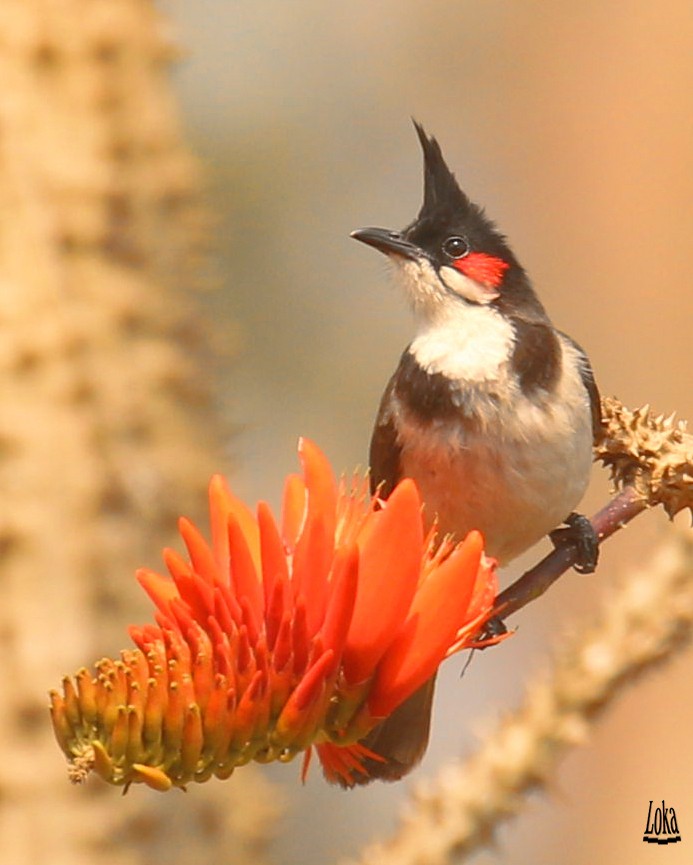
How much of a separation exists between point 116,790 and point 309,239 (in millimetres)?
4719

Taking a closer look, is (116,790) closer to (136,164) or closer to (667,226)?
(136,164)

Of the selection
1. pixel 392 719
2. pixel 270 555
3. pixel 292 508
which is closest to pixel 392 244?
pixel 392 719

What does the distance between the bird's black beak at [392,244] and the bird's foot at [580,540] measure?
0.56m

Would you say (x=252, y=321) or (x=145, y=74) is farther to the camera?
(x=252, y=321)

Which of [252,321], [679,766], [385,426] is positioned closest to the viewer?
[385,426]

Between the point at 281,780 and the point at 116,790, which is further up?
the point at 281,780

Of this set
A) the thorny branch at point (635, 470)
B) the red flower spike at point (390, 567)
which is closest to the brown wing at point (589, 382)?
the thorny branch at point (635, 470)

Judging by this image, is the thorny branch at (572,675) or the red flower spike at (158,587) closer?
the red flower spike at (158,587)

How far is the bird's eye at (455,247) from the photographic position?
2.75m

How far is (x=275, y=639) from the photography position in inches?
52.6

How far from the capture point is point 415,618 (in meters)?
1.34

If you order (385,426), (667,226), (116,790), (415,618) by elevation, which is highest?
(667,226)

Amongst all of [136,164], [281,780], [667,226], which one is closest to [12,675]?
[136,164]
